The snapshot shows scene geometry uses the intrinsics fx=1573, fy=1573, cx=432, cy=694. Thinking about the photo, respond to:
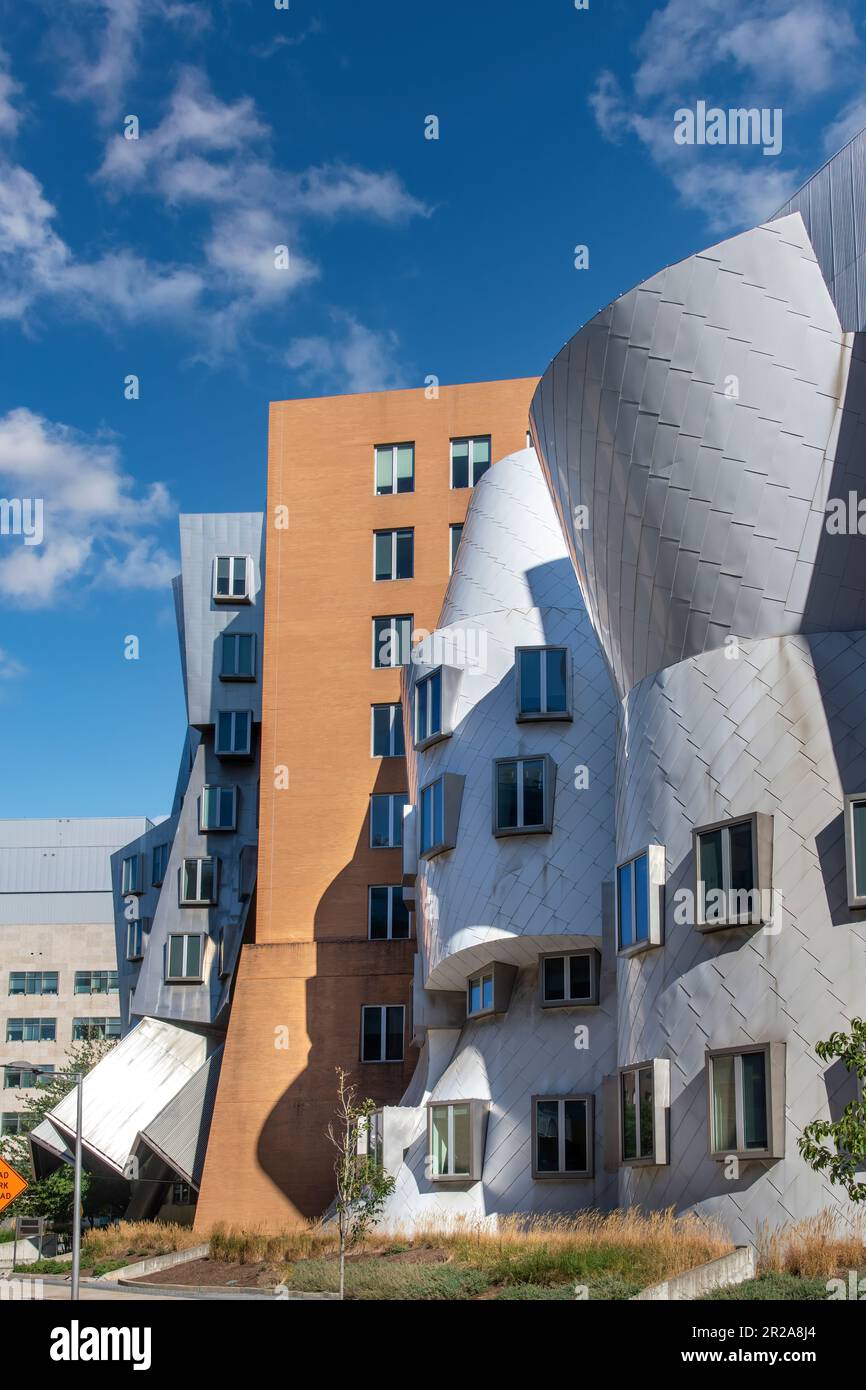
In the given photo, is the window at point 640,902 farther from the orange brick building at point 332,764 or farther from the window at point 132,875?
the window at point 132,875

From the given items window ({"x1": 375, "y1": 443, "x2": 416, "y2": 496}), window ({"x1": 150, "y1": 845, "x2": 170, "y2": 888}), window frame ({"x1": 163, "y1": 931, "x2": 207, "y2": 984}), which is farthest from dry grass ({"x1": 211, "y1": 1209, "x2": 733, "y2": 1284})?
window ({"x1": 150, "y1": 845, "x2": 170, "y2": 888})

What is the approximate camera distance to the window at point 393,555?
165ft

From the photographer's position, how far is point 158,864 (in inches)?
2384

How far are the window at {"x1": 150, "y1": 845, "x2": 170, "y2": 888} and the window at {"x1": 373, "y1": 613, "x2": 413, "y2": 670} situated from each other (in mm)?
14959

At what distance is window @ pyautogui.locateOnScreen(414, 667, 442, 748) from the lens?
37.7m

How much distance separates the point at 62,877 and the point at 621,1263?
275ft

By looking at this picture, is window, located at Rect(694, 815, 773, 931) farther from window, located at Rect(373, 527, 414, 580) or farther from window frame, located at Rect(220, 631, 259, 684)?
window frame, located at Rect(220, 631, 259, 684)

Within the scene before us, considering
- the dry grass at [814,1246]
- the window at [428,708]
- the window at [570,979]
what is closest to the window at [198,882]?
the window at [428,708]

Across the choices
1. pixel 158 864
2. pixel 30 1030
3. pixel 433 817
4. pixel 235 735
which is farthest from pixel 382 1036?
pixel 30 1030

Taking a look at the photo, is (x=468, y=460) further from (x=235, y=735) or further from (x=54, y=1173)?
(x=54, y=1173)

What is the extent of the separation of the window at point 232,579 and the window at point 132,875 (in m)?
13.2

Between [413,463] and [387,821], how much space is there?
1175 cm
